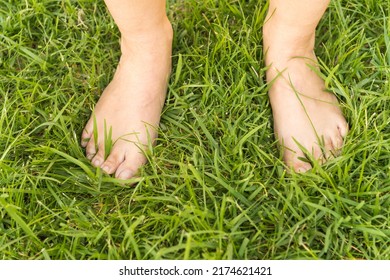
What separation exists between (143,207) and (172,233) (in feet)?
0.40

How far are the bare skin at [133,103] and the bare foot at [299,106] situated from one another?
0.32 metres

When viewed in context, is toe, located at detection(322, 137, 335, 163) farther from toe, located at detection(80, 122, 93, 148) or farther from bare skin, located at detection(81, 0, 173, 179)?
toe, located at detection(80, 122, 93, 148)

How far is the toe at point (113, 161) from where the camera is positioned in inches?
57.8

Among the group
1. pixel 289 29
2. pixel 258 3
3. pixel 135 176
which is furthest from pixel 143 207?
pixel 258 3

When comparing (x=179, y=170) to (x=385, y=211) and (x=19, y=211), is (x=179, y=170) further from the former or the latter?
(x=385, y=211)

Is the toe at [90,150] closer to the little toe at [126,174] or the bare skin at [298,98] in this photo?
the little toe at [126,174]

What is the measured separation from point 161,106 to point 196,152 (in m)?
0.19

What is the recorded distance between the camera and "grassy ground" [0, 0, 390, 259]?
1347mm

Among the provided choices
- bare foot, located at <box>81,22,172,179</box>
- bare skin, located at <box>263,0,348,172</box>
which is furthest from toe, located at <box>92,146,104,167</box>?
bare skin, located at <box>263,0,348,172</box>

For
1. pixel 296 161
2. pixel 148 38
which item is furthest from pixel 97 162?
pixel 296 161

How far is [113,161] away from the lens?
4.85 feet

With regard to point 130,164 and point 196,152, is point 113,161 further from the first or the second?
point 196,152

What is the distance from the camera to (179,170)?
4.77 ft

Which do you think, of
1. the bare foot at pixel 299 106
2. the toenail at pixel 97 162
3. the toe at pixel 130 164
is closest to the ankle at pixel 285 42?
the bare foot at pixel 299 106
